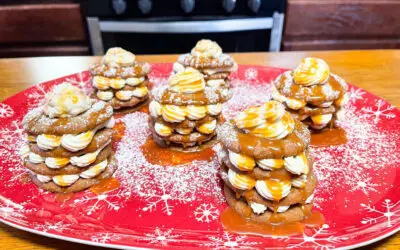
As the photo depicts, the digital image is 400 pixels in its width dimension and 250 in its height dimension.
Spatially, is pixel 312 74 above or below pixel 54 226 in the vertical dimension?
above

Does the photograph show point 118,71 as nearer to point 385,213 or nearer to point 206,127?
point 206,127

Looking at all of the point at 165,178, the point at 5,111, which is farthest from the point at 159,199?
the point at 5,111

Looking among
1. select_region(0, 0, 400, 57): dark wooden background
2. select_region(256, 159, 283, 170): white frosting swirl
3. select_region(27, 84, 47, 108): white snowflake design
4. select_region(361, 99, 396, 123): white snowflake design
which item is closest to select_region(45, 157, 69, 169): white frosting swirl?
select_region(256, 159, 283, 170): white frosting swirl

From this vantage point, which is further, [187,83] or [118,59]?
[118,59]

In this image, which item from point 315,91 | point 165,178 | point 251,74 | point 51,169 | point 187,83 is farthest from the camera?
point 251,74

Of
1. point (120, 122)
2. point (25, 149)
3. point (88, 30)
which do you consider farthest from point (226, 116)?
point (88, 30)
